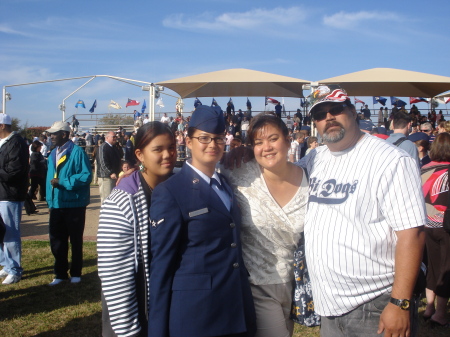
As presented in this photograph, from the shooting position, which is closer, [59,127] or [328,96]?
[328,96]

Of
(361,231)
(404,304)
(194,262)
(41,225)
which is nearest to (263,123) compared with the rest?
(361,231)

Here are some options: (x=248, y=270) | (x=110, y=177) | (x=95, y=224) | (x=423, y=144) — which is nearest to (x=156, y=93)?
(x=110, y=177)

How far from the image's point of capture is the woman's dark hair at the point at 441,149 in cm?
446

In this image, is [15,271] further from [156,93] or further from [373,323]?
[156,93]

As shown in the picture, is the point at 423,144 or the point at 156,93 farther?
the point at 156,93

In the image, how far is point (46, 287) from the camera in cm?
573

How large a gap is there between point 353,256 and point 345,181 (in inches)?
16.5

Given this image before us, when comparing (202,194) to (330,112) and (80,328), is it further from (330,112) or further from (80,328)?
(80,328)

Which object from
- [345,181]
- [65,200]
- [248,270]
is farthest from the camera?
[65,200]

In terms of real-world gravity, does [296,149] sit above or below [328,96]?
below

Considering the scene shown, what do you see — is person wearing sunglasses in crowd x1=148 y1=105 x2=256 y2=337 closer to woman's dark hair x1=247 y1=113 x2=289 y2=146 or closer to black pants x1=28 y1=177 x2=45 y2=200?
woman's dark hair x1=247 y1=113 x2=289 y2=146

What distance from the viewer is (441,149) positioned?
448 centimetres

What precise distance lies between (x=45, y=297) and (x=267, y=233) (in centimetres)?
405

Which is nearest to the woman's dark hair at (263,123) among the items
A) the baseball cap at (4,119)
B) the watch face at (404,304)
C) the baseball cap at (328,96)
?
the baseball cap at (328,96)
